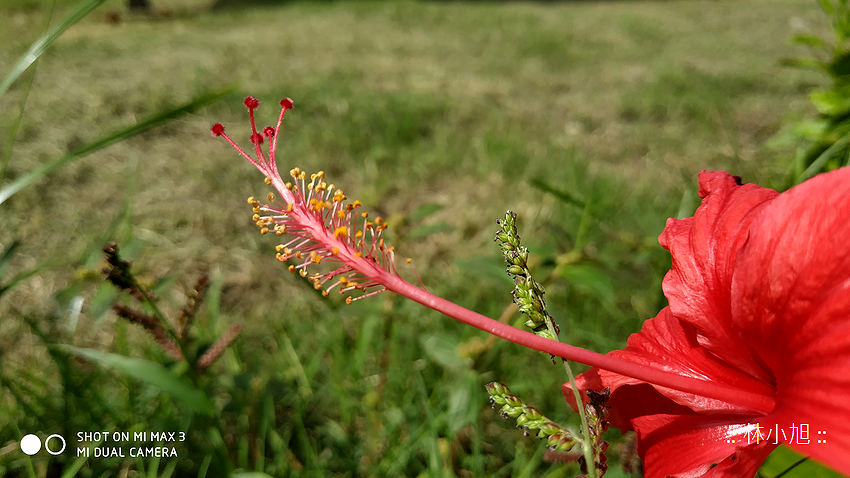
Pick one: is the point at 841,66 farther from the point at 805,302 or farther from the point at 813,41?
the point at 805,302

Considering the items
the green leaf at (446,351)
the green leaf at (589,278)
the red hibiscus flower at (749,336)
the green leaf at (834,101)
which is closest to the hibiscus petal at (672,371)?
the red hibiscus flower at (749,336)

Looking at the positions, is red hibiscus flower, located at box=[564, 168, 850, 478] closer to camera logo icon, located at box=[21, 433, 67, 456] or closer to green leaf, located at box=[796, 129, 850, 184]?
green leaf, located at box=[796, 129, 850, 184]

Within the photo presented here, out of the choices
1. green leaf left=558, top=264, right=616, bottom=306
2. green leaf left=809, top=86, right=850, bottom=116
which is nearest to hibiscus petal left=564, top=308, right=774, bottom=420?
green leaf left=558, top=264, right=616, bottom=306

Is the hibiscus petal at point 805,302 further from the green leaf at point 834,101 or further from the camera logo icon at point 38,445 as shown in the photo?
the camera logo icon at point 38,445

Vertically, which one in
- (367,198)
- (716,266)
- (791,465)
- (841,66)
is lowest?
(791,465)

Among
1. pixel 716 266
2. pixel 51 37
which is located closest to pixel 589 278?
pixel 716 266
